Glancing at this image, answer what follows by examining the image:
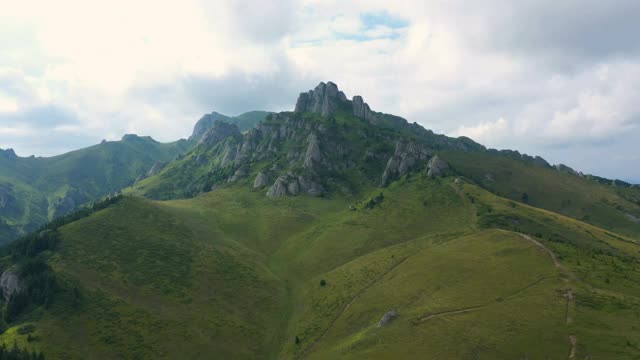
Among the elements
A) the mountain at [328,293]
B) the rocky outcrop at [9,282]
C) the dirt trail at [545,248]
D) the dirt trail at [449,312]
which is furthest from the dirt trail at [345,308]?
the rocky outcrop at [9,282]

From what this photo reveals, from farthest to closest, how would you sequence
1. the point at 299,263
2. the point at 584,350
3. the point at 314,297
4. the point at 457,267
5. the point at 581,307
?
the point at 299,263, the point at 314,297, the point at 457,267, the point at 581,307, the point at 584,350

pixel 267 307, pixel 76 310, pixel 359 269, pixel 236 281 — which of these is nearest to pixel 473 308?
pixel 359 269

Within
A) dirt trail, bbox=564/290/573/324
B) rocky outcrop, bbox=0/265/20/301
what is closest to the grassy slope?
dirt trail, bbox=564/290/573/324

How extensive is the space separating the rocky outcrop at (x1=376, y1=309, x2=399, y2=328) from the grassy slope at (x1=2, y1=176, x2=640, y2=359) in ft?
6.05

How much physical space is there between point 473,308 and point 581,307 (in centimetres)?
2331

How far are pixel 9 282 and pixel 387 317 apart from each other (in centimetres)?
11269

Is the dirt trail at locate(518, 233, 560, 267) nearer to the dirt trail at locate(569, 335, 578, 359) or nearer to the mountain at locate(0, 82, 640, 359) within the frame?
the mountain at locate(0, 82, 640, 359)

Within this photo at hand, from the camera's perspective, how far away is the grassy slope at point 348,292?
95.8 metres

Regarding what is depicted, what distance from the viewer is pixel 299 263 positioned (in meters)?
178

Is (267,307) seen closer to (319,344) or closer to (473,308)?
(319,344)

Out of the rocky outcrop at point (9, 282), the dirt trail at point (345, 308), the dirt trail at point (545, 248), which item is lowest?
the dirt trail at point (345, 308)

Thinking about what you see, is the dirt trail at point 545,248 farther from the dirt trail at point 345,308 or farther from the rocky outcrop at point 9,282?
the rocky outcrop at point 9,282

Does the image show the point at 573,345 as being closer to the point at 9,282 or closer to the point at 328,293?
the point at 328,293

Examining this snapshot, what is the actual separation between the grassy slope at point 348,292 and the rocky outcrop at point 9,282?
36.8 ft
